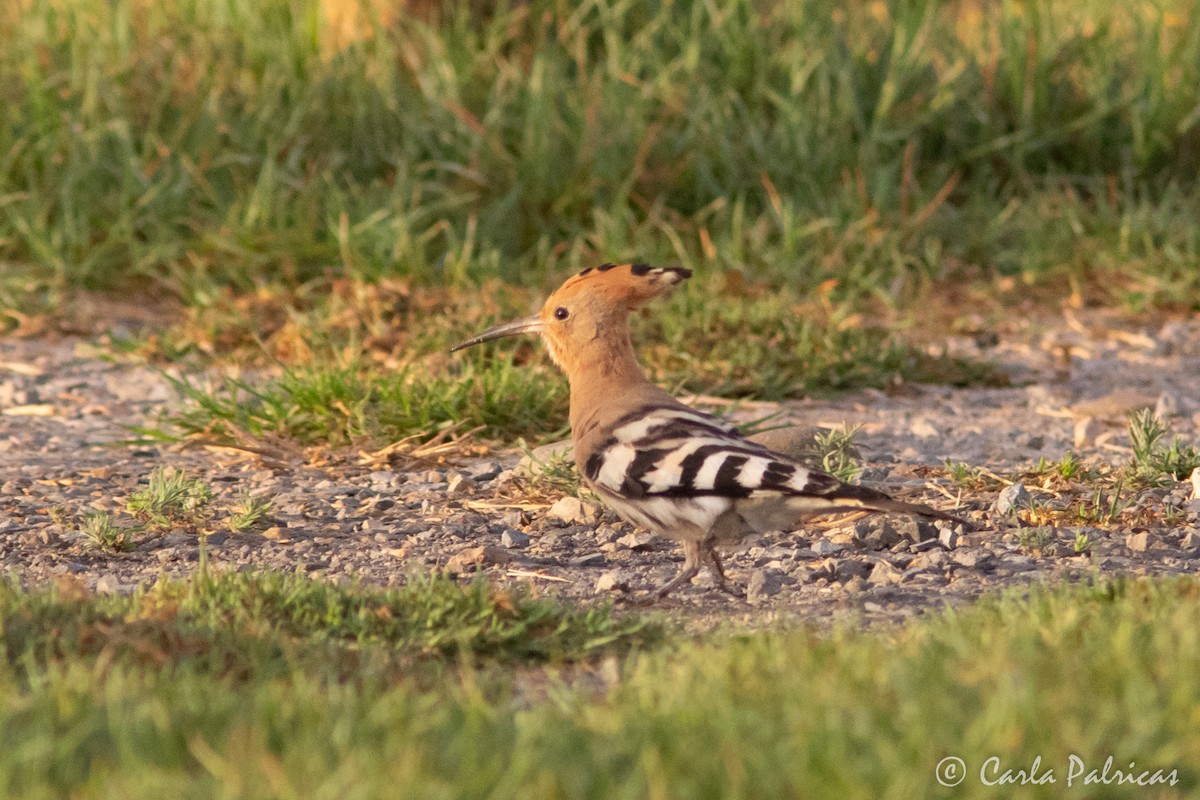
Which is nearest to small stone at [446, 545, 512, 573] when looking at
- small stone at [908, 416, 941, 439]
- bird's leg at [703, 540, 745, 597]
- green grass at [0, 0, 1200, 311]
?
bird's leg at [703, 540, 745, 597]

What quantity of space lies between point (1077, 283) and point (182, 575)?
476 centimetres

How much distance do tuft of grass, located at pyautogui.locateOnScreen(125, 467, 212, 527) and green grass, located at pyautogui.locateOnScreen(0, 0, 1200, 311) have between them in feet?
8.06

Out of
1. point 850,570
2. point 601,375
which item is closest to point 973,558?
point 850,570

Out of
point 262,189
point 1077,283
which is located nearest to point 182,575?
point 262,189

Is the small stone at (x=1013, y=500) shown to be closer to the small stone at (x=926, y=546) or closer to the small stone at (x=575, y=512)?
the small stone at (x=926, y=546)

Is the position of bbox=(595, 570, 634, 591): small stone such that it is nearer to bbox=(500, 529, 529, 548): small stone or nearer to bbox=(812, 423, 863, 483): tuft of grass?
bbox=(500, 529, 529, 548): small stone

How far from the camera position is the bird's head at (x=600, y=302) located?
456 cm

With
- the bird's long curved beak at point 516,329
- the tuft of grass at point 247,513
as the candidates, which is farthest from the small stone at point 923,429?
the tuft of grass at point 247,513

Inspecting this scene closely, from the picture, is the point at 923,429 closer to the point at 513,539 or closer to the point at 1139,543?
the point at 1139,543

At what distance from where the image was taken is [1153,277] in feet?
24.3

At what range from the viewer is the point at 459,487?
5.01 m

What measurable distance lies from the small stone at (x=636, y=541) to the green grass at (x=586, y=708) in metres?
1.08

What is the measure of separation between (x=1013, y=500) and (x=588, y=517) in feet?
3.77

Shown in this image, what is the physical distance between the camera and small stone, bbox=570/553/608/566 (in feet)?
14.2
